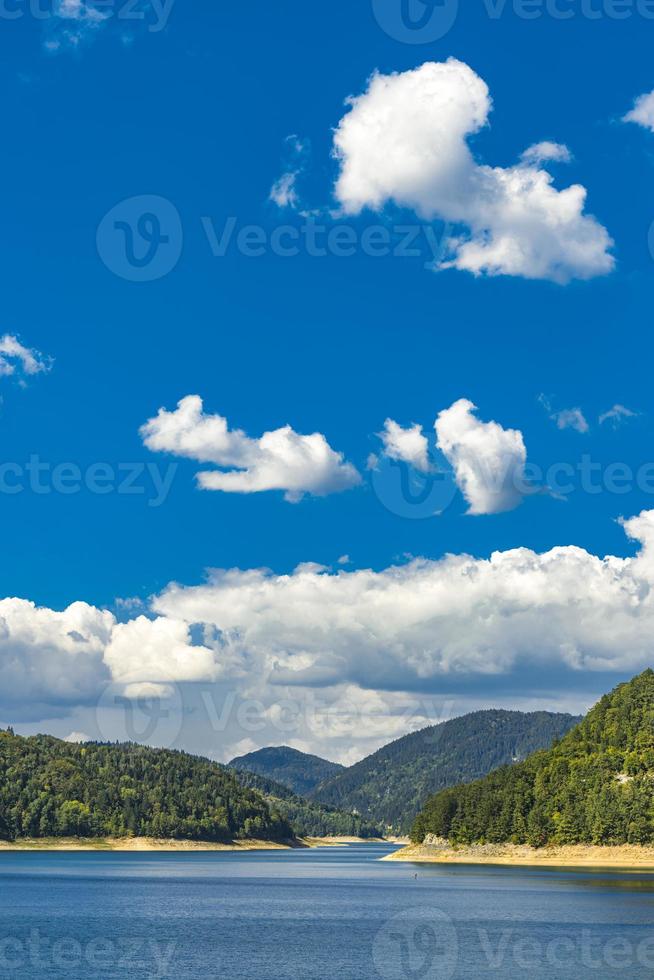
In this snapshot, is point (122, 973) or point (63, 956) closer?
point (122, 973)

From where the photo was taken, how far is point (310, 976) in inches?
3273

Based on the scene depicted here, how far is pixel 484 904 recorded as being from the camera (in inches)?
5527

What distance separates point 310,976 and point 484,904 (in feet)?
208

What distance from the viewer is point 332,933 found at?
367ft

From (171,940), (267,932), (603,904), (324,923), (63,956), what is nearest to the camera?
(63,956)

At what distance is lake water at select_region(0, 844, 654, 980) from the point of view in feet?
285

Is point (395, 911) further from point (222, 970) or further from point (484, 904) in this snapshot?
point (222, 970)

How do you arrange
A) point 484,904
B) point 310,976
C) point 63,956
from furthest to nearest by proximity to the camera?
point 484,904, point 63,956, point 310,976

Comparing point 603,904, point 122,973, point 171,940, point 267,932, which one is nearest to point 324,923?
point 267,932

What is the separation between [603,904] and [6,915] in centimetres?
6972

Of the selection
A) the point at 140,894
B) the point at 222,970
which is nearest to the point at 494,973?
the point at 222,970

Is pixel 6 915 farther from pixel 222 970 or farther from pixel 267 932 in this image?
pixel 222 970

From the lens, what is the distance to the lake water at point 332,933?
8675cm

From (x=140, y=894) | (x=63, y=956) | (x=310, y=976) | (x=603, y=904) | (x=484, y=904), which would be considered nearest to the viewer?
(x=310, y=976)
